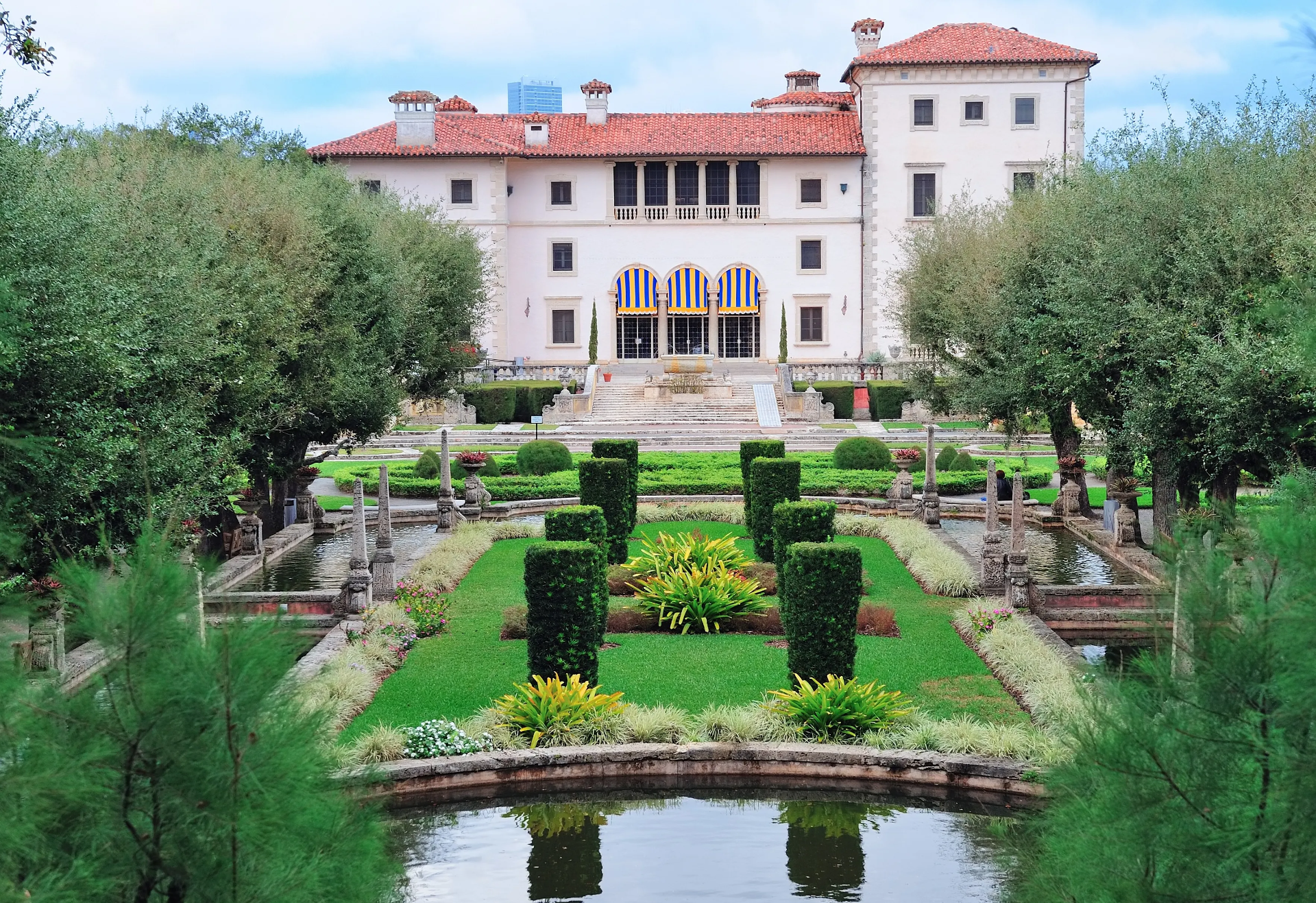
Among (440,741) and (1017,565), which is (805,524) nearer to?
(1017,565)

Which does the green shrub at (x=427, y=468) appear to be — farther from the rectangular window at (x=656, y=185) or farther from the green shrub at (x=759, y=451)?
the rectangular window at (x=656, y=185)

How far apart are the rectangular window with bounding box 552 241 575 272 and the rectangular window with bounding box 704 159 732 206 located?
4.76m

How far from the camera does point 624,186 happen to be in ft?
154

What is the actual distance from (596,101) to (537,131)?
8.23 ft

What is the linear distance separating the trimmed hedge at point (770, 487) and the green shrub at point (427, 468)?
9164mm

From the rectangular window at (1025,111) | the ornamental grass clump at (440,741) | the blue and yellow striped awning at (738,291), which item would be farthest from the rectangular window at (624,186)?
the ornamental grass clump at (440,741)

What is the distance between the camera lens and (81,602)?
372 centimetres

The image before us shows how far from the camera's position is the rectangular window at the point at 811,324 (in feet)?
152

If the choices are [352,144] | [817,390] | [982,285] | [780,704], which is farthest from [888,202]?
[780,704]

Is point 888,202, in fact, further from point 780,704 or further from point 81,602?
point 81,602

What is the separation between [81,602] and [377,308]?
17524mm

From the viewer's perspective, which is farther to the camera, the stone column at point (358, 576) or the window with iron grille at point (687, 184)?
the window with iron grille at point (687, 184)

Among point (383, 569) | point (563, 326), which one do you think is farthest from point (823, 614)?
point (563, 326)

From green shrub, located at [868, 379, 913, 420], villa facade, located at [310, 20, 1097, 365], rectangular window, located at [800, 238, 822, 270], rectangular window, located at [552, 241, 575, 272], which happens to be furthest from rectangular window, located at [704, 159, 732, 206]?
green shrub, located at [868, 379, 913, 420]
